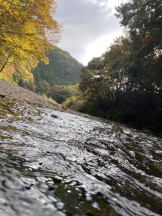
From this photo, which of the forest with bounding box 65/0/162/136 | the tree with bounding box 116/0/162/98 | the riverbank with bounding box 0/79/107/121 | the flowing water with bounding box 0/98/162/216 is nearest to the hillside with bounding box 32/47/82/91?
the forest with bounding box 65/0/162/136

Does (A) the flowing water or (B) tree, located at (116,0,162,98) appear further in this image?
(B) tree, located at (116,0,162,98)

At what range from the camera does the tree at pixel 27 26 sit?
7352 millimetres

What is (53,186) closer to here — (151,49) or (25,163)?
(25,163)

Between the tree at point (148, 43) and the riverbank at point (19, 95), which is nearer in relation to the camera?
the riverbank at point (19, 95)

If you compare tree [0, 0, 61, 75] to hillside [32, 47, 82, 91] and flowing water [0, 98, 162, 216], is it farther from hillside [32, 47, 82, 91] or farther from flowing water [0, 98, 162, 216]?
hillside [32, 47, 82, 91]

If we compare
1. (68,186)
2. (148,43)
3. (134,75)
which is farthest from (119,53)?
(68,186)

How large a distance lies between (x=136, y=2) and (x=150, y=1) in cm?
199

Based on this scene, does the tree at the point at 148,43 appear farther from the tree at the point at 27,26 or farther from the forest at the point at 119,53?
the tree at the point at 27,26

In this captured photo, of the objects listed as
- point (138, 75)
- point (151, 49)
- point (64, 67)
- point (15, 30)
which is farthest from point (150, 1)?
point (64, 67)

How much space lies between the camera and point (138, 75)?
39.0ft

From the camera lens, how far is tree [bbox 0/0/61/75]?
7352 millimetres

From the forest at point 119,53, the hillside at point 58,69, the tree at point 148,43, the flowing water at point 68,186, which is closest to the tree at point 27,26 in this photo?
the forest at point 119,53

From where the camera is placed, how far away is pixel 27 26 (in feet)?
27.0

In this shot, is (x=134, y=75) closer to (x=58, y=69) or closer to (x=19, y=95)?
(x=19, y=95)
